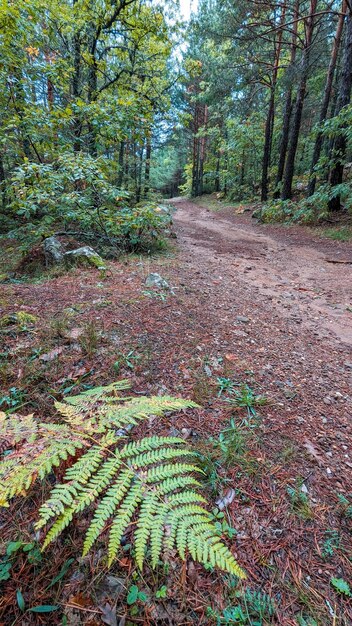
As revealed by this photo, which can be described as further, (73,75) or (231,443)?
(73,75)

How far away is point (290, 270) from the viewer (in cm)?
614

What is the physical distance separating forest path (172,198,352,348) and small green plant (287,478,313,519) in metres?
2.24

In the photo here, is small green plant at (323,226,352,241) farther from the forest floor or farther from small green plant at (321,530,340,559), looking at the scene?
small green plant at (321,530,340,559)

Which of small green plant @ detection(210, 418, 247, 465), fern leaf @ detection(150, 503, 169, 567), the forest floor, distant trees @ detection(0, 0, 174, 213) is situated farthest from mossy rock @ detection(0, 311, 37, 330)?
distant trees @ detection(0, 0, 174, 213)

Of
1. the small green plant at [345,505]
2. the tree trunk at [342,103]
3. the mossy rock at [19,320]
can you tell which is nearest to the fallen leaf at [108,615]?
the small green plant at [345,505]

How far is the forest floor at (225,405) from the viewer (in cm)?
110

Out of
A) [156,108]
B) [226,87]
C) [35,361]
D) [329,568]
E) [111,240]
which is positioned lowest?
[329,568]

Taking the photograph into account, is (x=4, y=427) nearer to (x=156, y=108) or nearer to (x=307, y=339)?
(x=307, y=339)

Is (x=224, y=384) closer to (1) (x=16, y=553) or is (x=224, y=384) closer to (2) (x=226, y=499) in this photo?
(2) (x=226, y=499)

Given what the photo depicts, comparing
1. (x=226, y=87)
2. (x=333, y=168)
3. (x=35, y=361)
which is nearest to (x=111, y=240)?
(x=35, y=361)

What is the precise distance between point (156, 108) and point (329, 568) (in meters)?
9.13

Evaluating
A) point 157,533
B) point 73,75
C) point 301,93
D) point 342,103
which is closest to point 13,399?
point 157,533

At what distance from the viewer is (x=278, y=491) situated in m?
1.53

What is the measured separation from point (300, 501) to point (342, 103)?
471 inches
